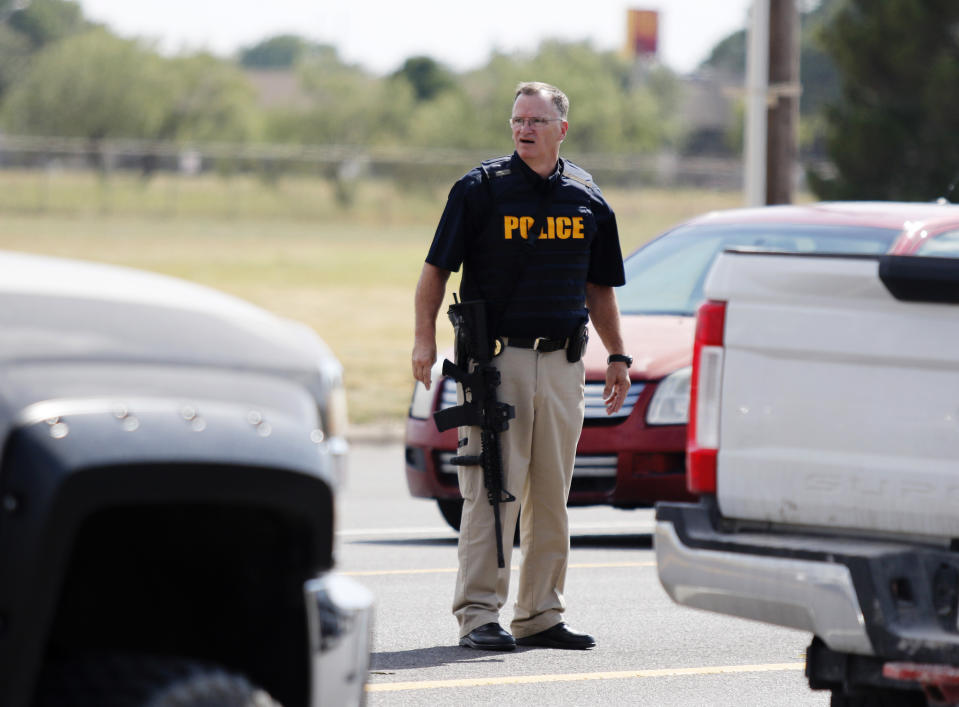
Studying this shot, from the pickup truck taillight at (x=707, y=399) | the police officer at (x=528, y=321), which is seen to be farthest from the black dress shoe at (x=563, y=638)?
the pickup truck taillight at (x=707, y=399)

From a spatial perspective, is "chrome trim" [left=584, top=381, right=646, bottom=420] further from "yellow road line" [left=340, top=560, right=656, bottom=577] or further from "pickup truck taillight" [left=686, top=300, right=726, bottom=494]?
"pickup truck taillight" [left=686, top=300, right=726, bottom=494]

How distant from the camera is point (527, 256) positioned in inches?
242

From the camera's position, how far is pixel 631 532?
9.36 m

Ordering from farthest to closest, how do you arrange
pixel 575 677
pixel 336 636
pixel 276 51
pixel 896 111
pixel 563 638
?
pixel 276 51, pixel 896 111, pixel 563 638, pixel 575 677, pixel 336 636

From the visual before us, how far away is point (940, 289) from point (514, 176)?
98.0 inches

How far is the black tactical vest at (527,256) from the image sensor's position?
20.2ft

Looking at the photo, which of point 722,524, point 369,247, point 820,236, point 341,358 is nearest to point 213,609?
point 722,524

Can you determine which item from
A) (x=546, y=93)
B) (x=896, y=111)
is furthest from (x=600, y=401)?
(x=896, y=111)

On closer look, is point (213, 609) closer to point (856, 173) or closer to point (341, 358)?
point (341, 358)

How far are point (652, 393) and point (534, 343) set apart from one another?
6.86 feet

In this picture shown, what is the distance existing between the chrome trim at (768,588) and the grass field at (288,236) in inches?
474

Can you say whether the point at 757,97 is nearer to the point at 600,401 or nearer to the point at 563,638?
the point at 600,401

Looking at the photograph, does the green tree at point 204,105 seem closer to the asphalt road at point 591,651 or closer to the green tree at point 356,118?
the green tree at point 356,118

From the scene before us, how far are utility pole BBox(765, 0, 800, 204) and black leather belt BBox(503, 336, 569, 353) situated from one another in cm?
1005
